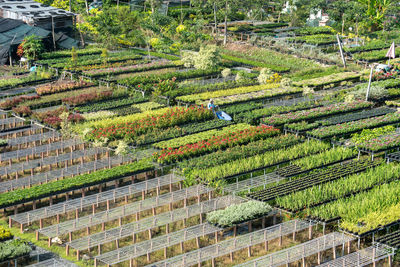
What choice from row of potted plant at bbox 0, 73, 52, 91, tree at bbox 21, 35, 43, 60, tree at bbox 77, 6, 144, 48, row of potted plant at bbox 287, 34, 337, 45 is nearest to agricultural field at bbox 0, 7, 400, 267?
row of potted plant at bbox 0, 73, 52, 91

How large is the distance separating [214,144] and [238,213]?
353 inches

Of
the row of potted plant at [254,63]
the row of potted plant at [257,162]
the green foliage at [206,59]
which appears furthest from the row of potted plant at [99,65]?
the row of potted plant at [257,162]

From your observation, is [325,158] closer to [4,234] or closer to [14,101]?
[4,234]

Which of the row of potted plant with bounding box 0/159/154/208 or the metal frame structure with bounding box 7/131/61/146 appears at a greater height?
the metal frame structure with bounding box 7/131/61/146

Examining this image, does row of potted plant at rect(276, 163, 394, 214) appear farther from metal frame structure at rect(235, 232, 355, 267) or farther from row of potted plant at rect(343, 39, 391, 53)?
row of potted plant at rect(343, 39, 391, 53)

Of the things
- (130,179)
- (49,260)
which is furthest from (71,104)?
(49,260)

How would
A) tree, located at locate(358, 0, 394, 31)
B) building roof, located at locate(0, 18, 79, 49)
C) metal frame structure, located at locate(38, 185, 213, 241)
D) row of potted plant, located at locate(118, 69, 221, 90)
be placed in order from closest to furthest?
metal frame structure, located at locate(38, 185, 213, 241), row of potted plant, located at locate(118, 69, 221, 90), building roof, located at locate(0, 18, 79, 49), tree, located at locate(358, 0, 394, 31)

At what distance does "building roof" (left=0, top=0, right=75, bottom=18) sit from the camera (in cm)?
6337

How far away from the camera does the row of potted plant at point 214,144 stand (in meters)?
33.8

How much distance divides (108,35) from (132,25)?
400cm

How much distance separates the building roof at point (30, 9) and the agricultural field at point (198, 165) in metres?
10.0

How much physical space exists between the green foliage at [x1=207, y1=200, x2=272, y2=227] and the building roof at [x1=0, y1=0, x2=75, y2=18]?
135 feet

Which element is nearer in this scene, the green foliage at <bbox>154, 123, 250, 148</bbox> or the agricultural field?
the agricultural field

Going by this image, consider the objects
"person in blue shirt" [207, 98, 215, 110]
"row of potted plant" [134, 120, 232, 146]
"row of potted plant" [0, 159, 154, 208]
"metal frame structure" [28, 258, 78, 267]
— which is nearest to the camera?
"metal frame structure" [28, 258, 78, 267]
